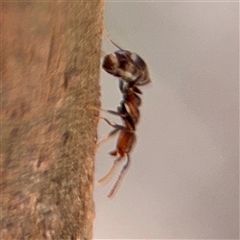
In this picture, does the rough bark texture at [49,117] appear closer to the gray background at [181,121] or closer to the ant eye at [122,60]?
the ant eye at [122,60]

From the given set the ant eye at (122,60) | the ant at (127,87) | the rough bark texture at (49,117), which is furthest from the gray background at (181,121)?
the rough bark texture at (49,117)

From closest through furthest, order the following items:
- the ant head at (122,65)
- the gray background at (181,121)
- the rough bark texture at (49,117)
→ the rough bark texture at (49,117), the ant head at (122,65), the gray background at (181,121)

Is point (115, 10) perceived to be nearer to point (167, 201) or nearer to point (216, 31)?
point (216, 31)

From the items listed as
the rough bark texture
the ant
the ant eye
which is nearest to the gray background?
the ant

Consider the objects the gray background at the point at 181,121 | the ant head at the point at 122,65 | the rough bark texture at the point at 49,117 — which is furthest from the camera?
the gray background at the point at 181,121

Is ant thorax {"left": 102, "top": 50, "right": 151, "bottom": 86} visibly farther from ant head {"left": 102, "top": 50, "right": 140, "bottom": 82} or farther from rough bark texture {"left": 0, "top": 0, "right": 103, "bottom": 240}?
rough bark texture {"left": 0, "top": 0, "right": 103, "bottom": 240}

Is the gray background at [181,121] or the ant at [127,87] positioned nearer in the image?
the ant at [127,87]

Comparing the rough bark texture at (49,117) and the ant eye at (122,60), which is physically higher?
the ant eye at (122,60)
